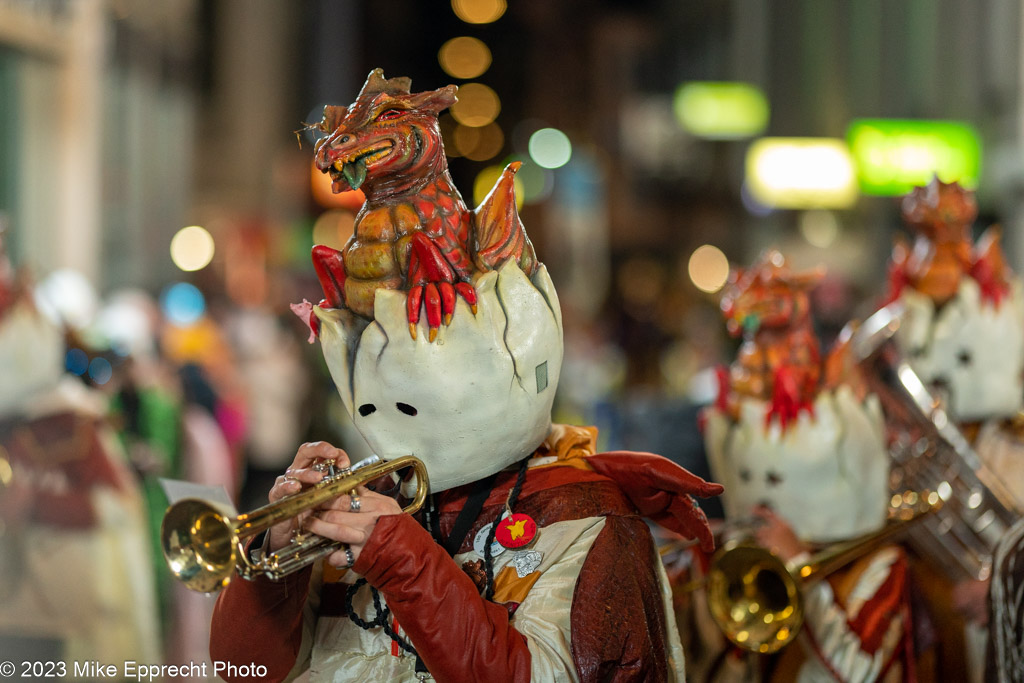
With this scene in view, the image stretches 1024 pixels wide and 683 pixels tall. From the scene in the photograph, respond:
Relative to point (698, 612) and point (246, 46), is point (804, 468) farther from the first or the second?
point (246, 46)

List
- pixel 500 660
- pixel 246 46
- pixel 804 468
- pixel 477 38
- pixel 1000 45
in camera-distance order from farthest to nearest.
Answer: pixel 477 38
pixel 246 46
pixel 1000 45
pixel 804 468
pixel 500 660

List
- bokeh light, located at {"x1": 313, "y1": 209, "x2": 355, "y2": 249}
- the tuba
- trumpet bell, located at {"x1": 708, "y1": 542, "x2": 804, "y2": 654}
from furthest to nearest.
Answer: bokeh light, located at {"x1": 313, "y1": 209, "x2": 355, "y2": 249}, the tuba, trumpet bell, located at {"x1": 708, "y1": 542, "x2": 804, "y2": 654}

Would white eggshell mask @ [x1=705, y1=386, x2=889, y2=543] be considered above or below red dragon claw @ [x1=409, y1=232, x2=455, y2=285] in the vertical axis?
below

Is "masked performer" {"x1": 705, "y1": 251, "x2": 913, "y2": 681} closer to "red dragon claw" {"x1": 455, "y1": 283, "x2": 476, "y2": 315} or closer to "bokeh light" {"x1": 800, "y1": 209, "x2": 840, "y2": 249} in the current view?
"red dragon claw" {"x1": 455, "y1": 283, "x2": 476, "y2": 315}

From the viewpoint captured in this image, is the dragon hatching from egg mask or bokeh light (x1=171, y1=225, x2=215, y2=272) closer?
the dragon hatching from egg mask

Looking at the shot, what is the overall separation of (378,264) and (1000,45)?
49.3ft

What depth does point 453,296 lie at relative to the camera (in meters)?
2.44

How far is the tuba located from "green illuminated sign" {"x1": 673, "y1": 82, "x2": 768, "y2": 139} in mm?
15791

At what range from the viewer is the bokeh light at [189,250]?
14.9 m

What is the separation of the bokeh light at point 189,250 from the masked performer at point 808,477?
1194 centimetres

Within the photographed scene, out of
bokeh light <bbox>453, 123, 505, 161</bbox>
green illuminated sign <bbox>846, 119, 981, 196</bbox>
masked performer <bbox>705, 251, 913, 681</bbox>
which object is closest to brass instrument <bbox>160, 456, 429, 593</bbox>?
masked performer <bbox>705, 251, 913, 681</bbox>

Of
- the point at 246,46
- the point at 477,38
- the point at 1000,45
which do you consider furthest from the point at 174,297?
the point at 477,38

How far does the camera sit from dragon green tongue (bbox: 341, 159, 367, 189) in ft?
8.00

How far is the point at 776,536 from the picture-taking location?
144 inches
